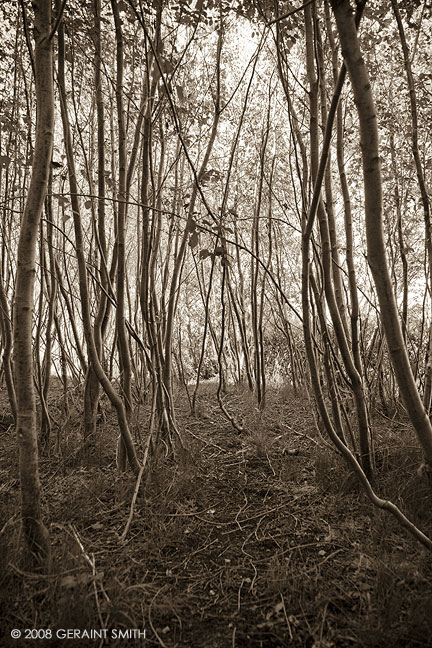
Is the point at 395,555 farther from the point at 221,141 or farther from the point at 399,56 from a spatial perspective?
the point at 221,141

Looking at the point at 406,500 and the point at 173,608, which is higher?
the point at 406,500

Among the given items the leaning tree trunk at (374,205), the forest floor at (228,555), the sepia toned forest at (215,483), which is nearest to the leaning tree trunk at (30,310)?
the sepia toned forest at (215,483)

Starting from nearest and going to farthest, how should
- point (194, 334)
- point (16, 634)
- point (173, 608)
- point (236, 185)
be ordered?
point (16, 634) < point (173, 608) < point (236, 185) < point (194, 334)

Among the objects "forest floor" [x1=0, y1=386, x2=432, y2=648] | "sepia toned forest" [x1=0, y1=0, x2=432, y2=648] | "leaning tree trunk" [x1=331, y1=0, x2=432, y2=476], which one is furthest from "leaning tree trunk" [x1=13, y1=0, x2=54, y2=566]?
"leaning tree trunk" [x1=331, y1=0, x2=432, y2=476]

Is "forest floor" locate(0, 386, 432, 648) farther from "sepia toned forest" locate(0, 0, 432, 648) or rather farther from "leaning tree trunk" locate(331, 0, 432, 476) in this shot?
"leaning tree trunk" locate(331, 0, 432, 476)

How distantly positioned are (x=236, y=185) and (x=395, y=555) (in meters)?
4.54

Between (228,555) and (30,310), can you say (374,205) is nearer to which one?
(30,310)

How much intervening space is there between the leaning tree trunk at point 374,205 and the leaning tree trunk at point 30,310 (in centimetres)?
105

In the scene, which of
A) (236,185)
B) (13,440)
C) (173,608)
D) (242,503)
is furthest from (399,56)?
(13,440)

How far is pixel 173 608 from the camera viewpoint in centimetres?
137

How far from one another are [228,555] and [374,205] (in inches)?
58.0

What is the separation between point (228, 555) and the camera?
1703mm

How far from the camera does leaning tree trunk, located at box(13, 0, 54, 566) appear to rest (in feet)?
4.93

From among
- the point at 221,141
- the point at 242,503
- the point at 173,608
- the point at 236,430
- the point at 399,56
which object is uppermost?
the point at 221,141
